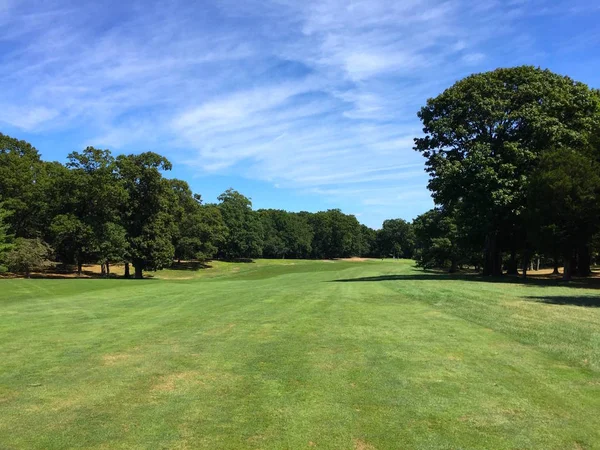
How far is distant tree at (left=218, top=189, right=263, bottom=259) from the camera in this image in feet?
334

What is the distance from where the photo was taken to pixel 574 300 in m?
15.6

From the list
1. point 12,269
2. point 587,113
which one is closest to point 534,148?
point 587,113

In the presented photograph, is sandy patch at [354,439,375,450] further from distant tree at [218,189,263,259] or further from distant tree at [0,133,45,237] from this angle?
distant tree at [218,189,263,259]

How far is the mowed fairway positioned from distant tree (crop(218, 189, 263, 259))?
292ft

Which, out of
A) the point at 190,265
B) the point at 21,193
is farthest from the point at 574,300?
the point at 190,265

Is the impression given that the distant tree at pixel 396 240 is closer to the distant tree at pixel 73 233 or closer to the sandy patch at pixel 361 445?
the distant tree at pixel 73 233

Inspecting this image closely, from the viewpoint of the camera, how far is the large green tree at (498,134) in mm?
28594

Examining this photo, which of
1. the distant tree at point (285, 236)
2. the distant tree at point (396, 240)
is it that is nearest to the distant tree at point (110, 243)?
the distant tree at point (285, 236)

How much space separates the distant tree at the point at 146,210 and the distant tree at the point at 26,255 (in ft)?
28.7

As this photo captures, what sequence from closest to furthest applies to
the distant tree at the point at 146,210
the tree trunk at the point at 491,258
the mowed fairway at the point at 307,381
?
the mowed fairway at the point at 307,381 < the tree trunk at the point at 491,258 < the distant tree at the point at 146,210

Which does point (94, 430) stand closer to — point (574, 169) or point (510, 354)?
point (510, 354)

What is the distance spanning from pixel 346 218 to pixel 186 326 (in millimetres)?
149598

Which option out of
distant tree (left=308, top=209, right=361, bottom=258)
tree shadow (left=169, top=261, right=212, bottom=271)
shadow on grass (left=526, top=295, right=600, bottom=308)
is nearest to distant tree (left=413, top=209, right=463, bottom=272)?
shadow on grass (left=526, top=295, right=600, bottom=308)

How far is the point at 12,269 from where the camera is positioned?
44469 millimetres
